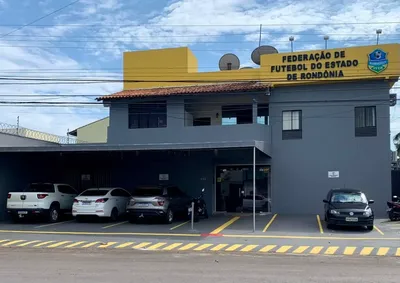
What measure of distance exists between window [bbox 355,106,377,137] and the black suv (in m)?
5.86

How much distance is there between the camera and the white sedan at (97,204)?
67.5 feet

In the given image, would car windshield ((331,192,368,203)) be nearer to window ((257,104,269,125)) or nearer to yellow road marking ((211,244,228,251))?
yellow road marking ((211,244,228,251))

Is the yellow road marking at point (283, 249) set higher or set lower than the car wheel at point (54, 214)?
lower

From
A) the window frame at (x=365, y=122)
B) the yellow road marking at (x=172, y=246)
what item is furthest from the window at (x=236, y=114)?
the yellow road marking at (x=172, y=246)

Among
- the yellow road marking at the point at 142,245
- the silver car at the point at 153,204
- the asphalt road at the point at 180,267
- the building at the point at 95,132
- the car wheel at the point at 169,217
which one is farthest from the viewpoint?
the building at the point at 95,132

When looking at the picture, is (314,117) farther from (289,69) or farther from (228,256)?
(228,256)

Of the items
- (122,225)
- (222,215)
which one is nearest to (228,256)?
(122,225)

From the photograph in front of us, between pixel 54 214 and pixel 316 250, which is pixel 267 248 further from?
pixel 54 214

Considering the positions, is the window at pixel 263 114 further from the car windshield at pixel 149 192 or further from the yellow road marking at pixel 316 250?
the yellow road marking at pixel 316 250

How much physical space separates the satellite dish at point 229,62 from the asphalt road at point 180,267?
1835 cm

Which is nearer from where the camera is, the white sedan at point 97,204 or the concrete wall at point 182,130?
the white sedan at point 97,204

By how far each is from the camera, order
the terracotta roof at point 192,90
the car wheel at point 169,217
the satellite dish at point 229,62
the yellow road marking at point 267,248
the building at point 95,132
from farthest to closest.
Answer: the building at point 95,132, the satellite dish at point 229,62, the terracotta roof at point 192,90, the car wheel at point 169,217, the yellow road marking at point 267,248

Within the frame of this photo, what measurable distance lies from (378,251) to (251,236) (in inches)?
189

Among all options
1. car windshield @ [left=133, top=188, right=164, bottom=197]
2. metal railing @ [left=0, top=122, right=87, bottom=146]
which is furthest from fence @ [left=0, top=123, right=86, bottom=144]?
car windshield @ [left=133, top=188, right=164, bottom=197]
